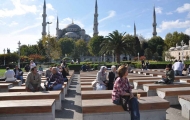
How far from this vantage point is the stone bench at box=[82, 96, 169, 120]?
5.27 metres

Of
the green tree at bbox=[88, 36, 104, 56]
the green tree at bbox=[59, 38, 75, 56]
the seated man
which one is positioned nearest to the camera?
the seated man

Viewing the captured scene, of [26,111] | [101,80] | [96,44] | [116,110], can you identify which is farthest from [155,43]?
[26,111]

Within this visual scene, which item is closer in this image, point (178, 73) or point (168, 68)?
point (168, 68)

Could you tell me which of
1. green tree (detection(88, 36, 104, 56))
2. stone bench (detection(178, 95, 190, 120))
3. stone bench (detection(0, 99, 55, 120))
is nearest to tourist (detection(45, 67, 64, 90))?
stone bench (detection(0, 99, 55, 120))

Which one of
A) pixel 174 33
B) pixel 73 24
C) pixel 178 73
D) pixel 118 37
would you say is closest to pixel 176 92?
pixel 178 73

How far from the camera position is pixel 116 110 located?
5312mm

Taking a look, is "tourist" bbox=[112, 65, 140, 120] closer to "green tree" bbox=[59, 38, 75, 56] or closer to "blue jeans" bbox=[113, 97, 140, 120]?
"blue jeans" bbox=[113, 97, 140, 120]

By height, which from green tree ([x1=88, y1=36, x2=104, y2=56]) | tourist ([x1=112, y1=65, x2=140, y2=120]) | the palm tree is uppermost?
green tree ([x1=88, y1=36, x2=104, y2=56])

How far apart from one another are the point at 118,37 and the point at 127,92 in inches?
1305

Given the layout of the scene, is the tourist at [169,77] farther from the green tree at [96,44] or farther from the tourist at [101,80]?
the green tree at [96,44]

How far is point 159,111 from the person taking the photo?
5754mm

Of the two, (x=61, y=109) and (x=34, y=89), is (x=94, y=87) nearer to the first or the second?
(x=61, y=109)

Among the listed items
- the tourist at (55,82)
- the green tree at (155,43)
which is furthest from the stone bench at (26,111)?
the green tree at (155,43)

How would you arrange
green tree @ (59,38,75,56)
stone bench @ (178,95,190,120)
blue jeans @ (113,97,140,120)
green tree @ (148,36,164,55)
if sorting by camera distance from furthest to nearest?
1. green tree @ (59,38,75,56)
2. green tree @ (148,36,164,55)
3. stone bench @ (178,95,190,120)
4. blue jeans @ (113,97,140,120)
